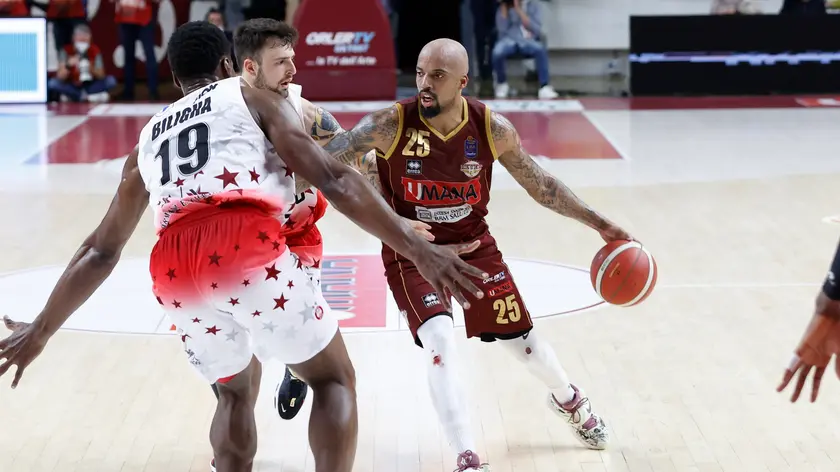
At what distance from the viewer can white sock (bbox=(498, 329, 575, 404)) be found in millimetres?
4773

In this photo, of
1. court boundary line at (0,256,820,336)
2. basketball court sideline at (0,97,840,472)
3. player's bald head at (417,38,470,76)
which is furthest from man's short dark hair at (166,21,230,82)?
court boundary line at (0,256,820,336)

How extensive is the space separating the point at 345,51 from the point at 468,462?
1231 centimetres

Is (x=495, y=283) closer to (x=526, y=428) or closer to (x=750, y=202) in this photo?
(x=526, y=428)

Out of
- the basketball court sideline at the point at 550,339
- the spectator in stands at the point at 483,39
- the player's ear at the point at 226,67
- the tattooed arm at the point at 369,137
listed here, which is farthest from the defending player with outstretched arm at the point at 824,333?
the spectator in stands at the point at 483,39

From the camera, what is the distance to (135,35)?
16.9 m

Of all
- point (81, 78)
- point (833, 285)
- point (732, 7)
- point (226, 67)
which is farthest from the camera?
point (81, 78)

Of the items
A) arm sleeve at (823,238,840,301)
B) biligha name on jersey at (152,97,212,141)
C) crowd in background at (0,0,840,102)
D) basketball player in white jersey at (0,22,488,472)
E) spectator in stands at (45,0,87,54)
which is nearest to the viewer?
arm sleeve at (823,238,840,301)

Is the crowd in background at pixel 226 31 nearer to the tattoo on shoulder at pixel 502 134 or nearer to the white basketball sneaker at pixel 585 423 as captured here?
the tattoo on shoulder at pixel 502 134

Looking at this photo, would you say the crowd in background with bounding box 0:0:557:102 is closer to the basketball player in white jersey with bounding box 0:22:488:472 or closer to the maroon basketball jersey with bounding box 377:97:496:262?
the maroon basketball jersey with bounding box 377:97:496:262

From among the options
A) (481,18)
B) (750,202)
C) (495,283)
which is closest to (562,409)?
(495,283)

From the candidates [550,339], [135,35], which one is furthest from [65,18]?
[550,339]

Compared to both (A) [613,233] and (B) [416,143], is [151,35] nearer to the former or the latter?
(B) [416,143]

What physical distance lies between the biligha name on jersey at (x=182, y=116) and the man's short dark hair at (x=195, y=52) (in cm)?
37

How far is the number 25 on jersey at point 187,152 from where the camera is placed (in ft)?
11.8
